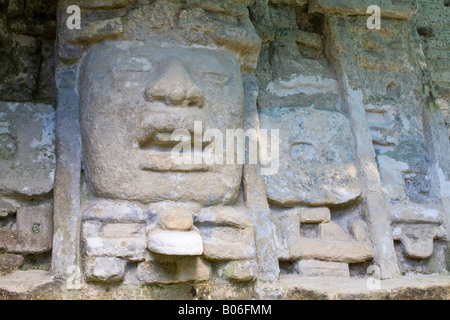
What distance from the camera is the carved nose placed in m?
2.51

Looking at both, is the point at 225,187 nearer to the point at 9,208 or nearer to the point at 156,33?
the point at 156,33

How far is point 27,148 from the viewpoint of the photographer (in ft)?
8.93

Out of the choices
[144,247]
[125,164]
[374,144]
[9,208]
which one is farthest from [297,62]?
[9,208]

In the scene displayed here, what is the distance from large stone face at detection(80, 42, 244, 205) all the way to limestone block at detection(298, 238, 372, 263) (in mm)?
473

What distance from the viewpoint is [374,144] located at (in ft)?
10.9

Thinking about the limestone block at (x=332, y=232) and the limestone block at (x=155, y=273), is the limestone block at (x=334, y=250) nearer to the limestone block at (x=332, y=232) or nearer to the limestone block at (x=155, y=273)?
the limestone block at (x=332, y=232)

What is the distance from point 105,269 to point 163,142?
0.61m

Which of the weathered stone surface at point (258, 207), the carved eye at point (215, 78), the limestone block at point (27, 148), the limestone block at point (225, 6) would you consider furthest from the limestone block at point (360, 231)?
the limestone block at point (27, 148)

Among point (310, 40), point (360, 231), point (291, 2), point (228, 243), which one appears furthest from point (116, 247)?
point (291, 2)

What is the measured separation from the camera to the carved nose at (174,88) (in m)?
2.51

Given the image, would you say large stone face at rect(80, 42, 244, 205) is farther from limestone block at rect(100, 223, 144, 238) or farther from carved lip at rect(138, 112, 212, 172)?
limestone block at rect(100, 223, 144, 238)

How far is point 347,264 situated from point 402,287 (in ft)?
1.21

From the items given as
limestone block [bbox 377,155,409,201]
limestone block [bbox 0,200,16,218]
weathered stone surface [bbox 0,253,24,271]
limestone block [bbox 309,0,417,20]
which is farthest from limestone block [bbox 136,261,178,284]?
limestone block [bbox 309,0,417,20]

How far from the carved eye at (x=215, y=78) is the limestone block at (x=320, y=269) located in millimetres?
967
